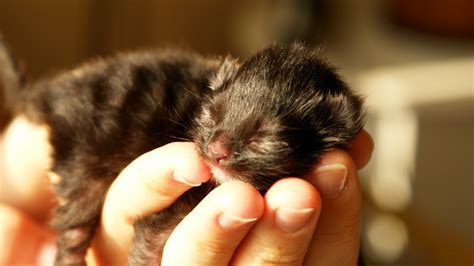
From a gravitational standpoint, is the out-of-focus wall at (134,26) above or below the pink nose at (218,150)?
above

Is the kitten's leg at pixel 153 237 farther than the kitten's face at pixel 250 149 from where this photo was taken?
Yes

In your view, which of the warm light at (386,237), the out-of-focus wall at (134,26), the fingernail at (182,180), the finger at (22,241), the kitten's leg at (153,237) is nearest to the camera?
the fingernail at (182,180)

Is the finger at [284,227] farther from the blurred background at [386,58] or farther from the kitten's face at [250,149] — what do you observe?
the blurred background at [386,58]

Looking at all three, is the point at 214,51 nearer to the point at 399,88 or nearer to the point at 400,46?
the point at 400,46

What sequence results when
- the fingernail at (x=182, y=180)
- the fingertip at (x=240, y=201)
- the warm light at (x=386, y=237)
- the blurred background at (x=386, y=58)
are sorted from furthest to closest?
the blurred background at (x=386, y=58), the warm light at (x=386, y=237), the fingernail at (x=182, y=180), the fingertip at (x=240, y=201)

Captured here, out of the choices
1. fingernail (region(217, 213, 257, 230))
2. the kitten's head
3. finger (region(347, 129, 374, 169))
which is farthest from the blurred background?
fingernail (region(217, 213, 257, 230))

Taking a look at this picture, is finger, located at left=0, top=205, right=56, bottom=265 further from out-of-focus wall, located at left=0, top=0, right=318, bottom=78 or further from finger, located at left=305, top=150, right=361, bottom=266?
out-of-focus wall, located at left=0, top=0, right=318, bottom=78

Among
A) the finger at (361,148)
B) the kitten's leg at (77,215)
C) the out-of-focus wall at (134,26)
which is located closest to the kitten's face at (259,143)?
the finger at (361,148)
